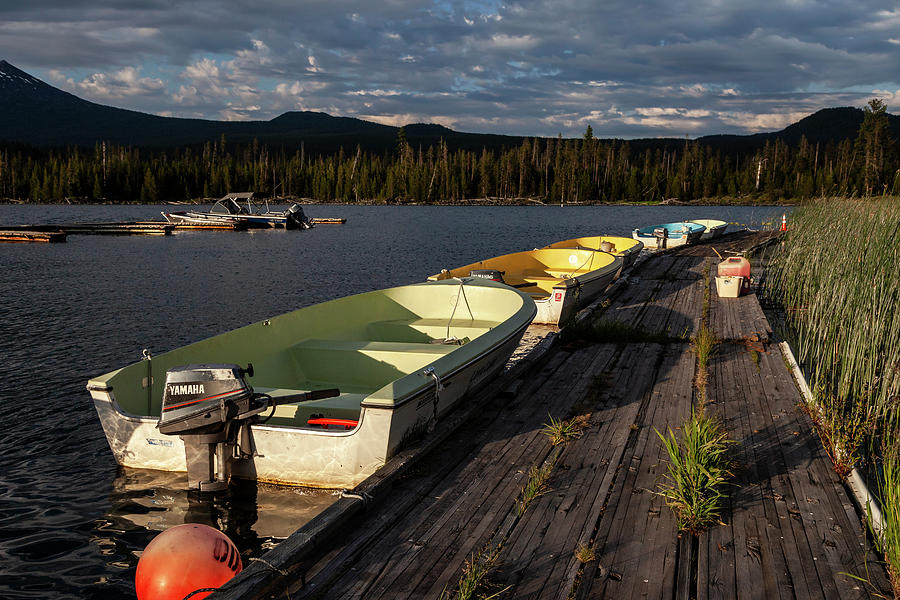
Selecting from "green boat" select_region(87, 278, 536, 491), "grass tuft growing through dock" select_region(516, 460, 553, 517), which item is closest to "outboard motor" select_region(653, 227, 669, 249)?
"green boat" select_region(87, 278, 536, 491)

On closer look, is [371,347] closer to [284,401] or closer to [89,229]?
[284,401]

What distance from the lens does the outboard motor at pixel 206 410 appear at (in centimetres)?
504

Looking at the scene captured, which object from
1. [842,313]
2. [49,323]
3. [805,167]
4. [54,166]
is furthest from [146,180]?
[842,313]

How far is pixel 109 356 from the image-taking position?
1316 centimetres

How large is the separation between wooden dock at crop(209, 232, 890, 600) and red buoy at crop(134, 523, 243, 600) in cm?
33

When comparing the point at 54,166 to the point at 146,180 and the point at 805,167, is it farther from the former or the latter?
the point at 805,167

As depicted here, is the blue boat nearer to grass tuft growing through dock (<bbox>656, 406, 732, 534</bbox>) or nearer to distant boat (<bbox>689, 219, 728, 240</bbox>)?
→ distant boat (<bbox>689, 219, 728, 240</bbox>)

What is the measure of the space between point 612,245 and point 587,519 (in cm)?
1765

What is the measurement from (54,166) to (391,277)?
10522 cm

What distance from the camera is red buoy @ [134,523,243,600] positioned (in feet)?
12.2

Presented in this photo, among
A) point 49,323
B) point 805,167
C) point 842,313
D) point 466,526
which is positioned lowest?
point 49,323

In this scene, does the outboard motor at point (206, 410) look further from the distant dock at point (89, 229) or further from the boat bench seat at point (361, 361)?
the distant dock at point (89, 229)

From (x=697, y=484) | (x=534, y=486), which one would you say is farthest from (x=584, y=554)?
(x=697, y=484)

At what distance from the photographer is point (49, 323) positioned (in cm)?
1650
